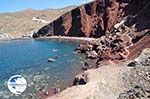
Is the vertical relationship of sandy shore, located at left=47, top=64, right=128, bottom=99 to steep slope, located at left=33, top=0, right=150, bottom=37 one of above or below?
below

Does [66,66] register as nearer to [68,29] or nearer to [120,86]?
[120,86]

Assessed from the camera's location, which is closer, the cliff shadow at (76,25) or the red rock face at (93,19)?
the red rock face at (93,19)

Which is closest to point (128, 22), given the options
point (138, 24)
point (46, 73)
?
point (138, 24)

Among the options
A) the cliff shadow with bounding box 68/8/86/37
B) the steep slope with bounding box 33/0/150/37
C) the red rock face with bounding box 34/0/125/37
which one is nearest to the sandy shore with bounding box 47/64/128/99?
the steep slope with bounding box 33/0/150/37

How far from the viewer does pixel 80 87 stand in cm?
4625

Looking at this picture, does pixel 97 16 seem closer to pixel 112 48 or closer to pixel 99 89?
pixel 112 48

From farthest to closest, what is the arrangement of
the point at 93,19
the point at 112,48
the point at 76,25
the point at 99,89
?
the point at 76,25 < the point at 93,19 < the point at 112,48 < the point at 99,89

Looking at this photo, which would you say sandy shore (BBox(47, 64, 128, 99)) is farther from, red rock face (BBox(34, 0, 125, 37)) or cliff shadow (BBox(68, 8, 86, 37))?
cliff shadow (BBox(68, 8, 86, 37))

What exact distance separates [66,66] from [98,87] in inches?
1522

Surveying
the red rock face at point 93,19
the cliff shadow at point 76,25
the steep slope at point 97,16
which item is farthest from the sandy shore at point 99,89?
the cliff shadow at point 76,25

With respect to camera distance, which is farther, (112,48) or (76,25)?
(76,25)

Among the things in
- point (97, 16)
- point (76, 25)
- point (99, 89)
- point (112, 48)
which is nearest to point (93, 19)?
point (97, 16)

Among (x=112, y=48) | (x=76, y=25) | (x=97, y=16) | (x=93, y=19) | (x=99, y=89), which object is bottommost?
(x=99, y=89)

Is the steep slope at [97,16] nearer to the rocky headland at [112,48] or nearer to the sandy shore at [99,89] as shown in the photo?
the rocky headland at [112,48]
